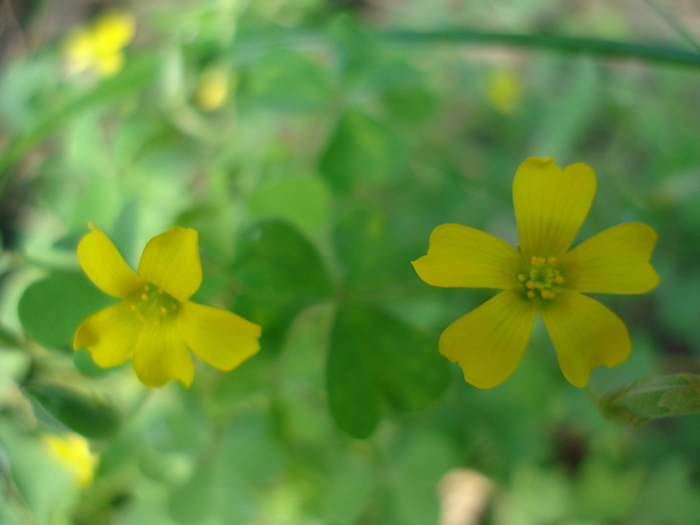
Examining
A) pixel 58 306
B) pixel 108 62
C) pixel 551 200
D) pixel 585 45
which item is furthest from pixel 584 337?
pixel 108 62

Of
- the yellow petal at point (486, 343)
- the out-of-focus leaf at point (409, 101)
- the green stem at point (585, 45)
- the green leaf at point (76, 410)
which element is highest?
the out-of-focus leaf at point (409, 101)

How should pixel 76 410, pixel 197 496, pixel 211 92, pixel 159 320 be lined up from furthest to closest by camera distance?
1. pixel 211 92
2. pixel 197 496
3. pixel 76 410
4. pixel 159 320

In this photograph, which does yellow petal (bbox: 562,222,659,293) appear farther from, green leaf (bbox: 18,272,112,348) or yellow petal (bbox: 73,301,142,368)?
green leaf (bbox: 18,272,112,348)

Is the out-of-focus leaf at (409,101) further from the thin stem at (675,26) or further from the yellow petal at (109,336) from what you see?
the yellow petal at (109,336)

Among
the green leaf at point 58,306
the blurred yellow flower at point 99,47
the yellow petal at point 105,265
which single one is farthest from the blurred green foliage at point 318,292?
the yellow petal at point 105,265

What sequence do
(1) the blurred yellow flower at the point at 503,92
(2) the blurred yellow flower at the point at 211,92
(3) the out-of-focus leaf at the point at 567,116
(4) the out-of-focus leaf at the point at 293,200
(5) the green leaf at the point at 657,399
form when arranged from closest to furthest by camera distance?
(5) the green leaf at the point at 657,399
(4) the out-of-focus leaf at the point at 293,200
(2) the blurred yellow flower at the point at 211,92
(3) the out-of-focus leaf at the point at 567,116
(1) the blurred yellow flower at the point at 503,92

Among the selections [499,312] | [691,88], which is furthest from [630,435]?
[691,88]

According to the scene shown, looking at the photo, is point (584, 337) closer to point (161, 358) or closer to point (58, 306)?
point (161, 358)
